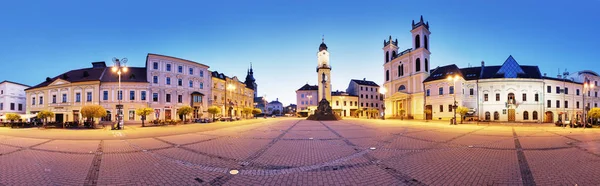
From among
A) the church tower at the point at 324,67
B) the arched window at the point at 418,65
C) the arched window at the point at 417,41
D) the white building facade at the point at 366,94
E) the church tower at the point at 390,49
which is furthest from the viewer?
the white building facade at the point at 366,94

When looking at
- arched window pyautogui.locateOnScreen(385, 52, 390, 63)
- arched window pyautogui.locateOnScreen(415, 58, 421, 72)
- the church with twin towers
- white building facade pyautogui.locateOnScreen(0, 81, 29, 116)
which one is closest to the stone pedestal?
the church with twin towers

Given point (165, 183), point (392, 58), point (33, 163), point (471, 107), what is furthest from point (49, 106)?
point (471, 107)

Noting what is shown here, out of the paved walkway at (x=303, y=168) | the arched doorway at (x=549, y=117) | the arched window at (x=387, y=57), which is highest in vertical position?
the arched window at (x=387, y=57)

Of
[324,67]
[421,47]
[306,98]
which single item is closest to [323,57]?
[324,67]

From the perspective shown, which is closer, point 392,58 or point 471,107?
point 471,107

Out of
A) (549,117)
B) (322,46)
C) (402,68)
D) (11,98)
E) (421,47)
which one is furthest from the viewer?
(322,46)

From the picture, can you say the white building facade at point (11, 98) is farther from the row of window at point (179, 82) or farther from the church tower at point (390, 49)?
the church tower at point (390, 49)

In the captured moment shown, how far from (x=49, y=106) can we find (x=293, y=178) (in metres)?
56.6

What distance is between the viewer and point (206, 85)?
1929 inches

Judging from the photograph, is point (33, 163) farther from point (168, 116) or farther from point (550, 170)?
point (168, 116)

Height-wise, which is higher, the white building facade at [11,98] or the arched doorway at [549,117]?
the white building facade at [11,98]

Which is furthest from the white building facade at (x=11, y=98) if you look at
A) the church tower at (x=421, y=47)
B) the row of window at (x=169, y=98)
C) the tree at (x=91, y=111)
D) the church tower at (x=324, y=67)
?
the church tower at (x=421, y=47)

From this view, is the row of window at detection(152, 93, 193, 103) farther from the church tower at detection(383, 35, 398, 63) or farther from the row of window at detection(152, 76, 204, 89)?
the church tower at detection(383, 35, 398, 63)

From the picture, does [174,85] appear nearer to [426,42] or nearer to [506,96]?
[426,42]
